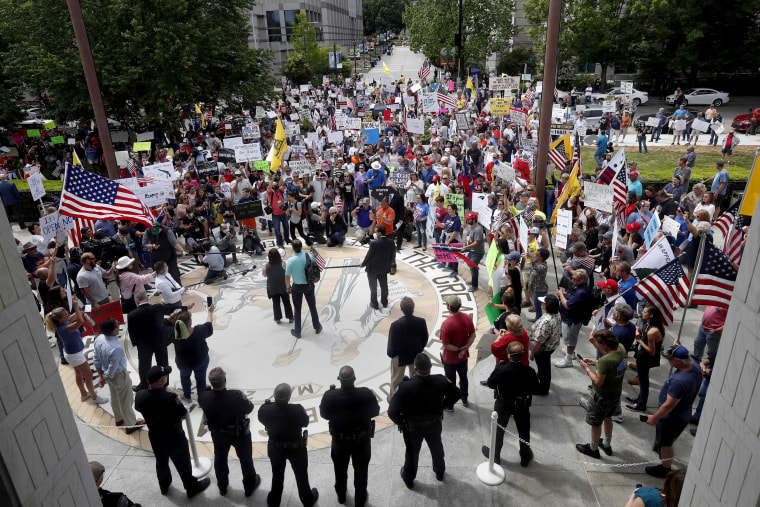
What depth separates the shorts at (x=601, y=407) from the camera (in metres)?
6.01

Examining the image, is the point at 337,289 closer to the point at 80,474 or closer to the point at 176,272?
the point at 176,272

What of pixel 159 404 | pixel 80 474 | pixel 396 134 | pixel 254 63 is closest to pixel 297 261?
pixel 159 404

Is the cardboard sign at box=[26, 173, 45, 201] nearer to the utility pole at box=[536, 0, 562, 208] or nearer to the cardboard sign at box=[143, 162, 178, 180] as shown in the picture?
the cardboard sign at box=[143, 162, 178, 180]

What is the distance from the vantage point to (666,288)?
6613 millimetres

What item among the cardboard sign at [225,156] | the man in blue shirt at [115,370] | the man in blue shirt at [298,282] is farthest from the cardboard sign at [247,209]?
the cardboard sign at [225,156]

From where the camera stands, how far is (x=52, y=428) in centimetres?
360

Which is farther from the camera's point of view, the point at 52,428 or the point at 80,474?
the point at 80,474

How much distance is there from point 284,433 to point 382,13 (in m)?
146

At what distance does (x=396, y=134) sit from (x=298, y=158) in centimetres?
985

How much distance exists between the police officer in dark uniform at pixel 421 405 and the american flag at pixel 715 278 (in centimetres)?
333

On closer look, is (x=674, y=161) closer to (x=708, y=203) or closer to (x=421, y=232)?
(x=708, y=203)

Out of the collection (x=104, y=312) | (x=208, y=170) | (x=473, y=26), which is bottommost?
(x=104, y=312)

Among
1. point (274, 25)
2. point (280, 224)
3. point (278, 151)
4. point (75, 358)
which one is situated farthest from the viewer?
point (274, 25)

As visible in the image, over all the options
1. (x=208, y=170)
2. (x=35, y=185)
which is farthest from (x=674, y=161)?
(x=35, y=185)
